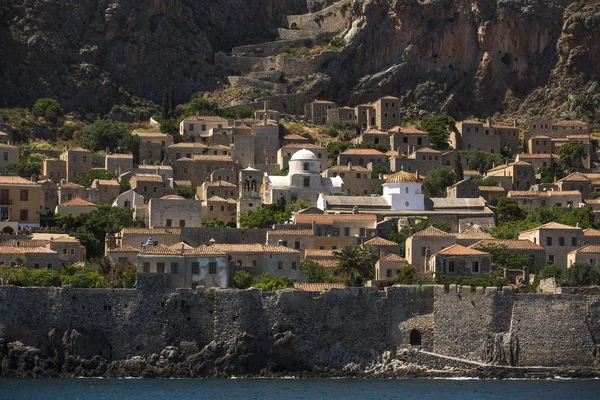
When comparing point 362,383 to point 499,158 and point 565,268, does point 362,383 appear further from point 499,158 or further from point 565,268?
point 499,158

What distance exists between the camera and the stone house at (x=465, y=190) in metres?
107

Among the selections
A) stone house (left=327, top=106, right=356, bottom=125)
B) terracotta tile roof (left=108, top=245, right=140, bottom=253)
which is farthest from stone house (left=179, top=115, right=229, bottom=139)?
terracotta tile roof (left=108, top=245, right=140, bottom=253)

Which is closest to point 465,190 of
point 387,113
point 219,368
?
point 387,113

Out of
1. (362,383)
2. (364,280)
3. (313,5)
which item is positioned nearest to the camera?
(362,383)

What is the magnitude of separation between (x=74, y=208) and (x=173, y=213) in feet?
21.2

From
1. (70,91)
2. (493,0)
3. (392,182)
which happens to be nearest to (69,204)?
(392,182)

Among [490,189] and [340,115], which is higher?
[340,115]

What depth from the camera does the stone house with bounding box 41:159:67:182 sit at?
11016 cm

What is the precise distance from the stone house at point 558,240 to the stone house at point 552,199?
12396 mm

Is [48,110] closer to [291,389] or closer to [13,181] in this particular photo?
[13,181]

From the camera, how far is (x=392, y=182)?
105 metres

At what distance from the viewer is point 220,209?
104188 millimetres

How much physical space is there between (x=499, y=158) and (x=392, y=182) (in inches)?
721

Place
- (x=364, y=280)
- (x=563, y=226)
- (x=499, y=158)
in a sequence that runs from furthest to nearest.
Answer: (x=499, y=158)
(x=563, y=226)
(x=364, y=280)
